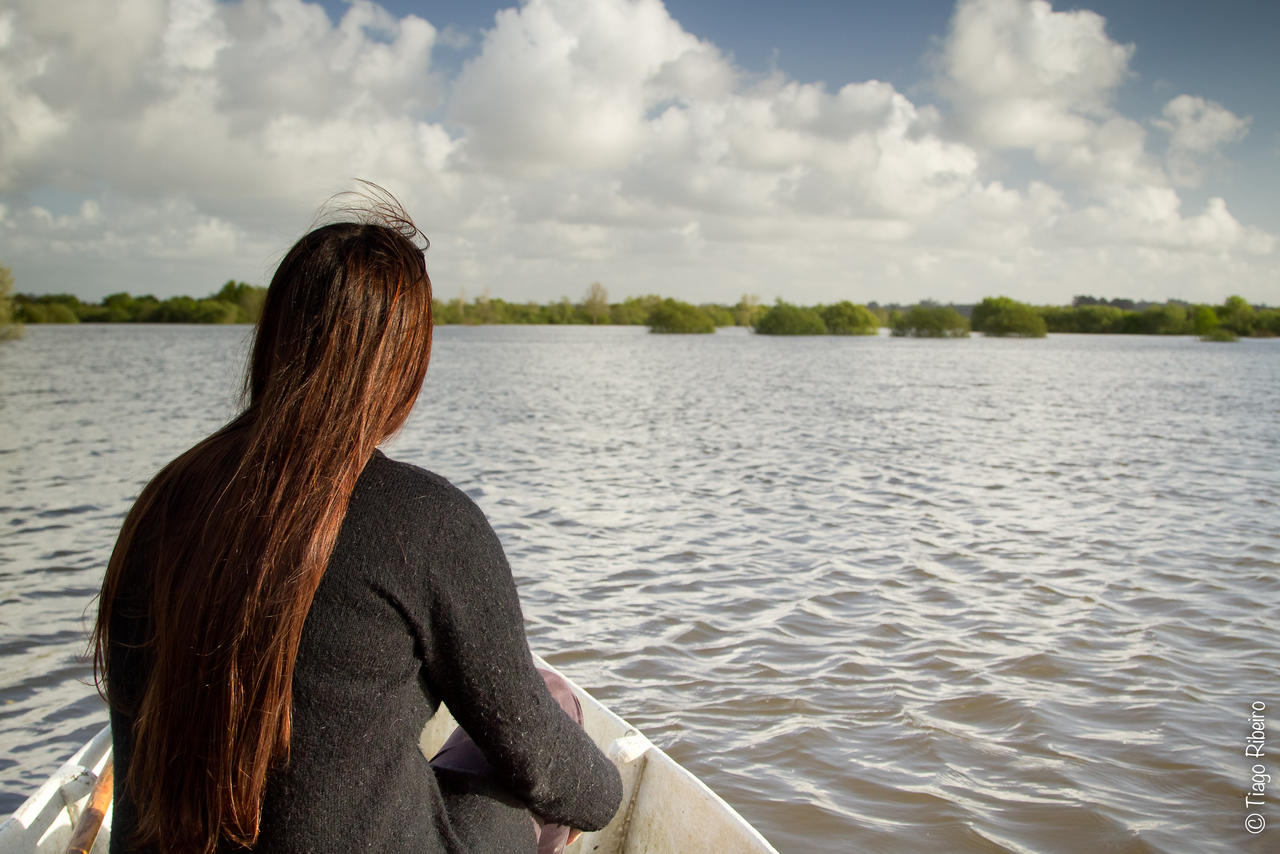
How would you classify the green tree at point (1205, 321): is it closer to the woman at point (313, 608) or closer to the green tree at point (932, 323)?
the green tree at point (932, 323)

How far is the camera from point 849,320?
125625mm

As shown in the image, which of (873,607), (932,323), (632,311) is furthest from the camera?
(632,311)

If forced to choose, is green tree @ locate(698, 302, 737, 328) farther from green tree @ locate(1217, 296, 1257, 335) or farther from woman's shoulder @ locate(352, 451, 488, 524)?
woman's shoulder @ locate(352, 451, 488, 524)

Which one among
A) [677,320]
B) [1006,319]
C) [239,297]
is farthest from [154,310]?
[1006,319]

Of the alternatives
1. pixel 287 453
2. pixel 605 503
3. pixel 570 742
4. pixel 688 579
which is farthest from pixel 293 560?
pixel 605 503

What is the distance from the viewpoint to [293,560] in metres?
1.55

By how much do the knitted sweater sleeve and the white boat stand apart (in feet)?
2.30

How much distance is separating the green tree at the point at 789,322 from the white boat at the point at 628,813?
391 ft

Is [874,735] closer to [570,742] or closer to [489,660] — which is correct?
[570,742]

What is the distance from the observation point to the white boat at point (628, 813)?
264 centimetres

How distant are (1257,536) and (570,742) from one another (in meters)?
9.89

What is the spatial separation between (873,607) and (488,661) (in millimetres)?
5784

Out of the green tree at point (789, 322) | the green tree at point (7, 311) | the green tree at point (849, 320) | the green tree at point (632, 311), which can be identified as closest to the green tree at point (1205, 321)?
the green tree at point (849, 320)

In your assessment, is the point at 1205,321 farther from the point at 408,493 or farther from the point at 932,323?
the point at 408,493
